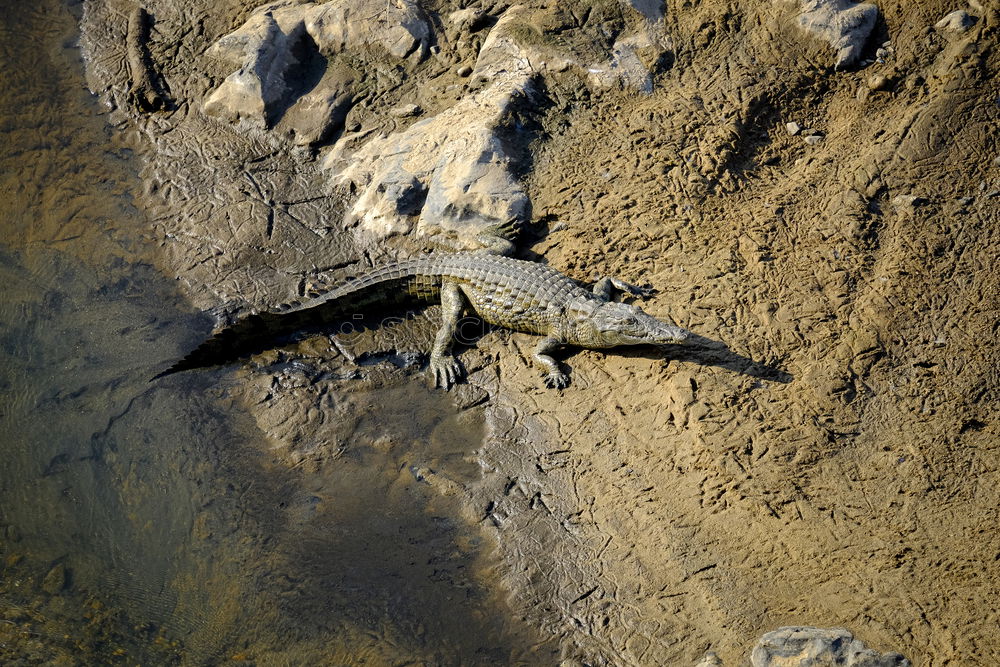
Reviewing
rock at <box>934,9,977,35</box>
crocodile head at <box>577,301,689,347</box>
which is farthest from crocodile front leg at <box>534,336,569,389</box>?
rock at <box>934,9,977,35</box>

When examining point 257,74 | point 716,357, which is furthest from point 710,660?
point 257,74

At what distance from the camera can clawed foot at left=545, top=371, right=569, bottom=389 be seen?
18.7 ft

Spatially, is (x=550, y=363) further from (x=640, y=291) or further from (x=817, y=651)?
(x=817, y=651)

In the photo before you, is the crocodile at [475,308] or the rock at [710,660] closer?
the rock at [710,660]

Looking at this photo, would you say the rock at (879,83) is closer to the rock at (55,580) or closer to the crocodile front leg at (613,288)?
the crocodile front leg at (613,288)

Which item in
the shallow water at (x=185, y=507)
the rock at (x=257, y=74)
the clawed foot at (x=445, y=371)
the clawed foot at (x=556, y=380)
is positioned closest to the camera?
the shallow water at (x=185, y=507)

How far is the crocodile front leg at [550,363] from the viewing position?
5.71 m

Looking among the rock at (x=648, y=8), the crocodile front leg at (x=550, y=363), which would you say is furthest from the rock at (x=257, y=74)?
the crocodile front leg at (x=550, y=363)

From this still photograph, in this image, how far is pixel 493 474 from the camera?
533cm

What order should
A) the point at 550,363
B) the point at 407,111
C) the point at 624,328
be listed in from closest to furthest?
the point at 624,328 < the point at 550,363 < the point at 407,111

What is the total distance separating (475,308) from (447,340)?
361mm

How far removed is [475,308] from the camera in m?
6.16

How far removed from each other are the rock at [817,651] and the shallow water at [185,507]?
1.37m

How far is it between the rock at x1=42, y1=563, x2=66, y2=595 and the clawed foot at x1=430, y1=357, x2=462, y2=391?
2.78 m
